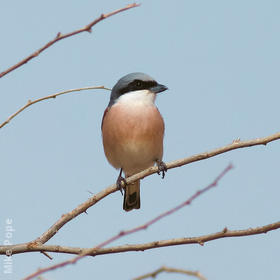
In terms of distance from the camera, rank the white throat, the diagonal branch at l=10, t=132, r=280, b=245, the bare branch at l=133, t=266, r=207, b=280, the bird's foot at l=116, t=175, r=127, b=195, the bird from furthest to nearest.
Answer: the white throat, the bird, the bird's foot at l=116, t=175, r=127, b=195, the diagonal branch at l=10, t=132, r=280, b=245, the bare branch at l=133, t=266, r=207, b=280

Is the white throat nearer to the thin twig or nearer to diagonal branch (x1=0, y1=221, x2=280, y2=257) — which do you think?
diagonal branch (x1=0, y1=221, x2=280, y2=257)

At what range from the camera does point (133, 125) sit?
5.41 meters

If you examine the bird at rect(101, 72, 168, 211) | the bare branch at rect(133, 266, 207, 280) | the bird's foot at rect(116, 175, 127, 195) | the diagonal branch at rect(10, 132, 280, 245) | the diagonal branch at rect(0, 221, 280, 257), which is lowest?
the bare branch at rect(133, 266, 207, 280)

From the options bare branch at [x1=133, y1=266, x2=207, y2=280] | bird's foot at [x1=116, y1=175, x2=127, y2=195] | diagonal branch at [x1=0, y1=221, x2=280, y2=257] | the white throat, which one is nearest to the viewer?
bare branch at [x1=133, y1=266, x2=207, y2=280]

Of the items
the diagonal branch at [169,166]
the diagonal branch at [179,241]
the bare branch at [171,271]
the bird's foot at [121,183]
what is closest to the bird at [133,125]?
the bird's foot at [121,183]

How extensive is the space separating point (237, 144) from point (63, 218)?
122cm

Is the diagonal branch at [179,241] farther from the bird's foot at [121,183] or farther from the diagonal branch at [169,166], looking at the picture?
the bird's foot at [121,183]

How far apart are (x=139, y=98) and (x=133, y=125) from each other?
14.7 inches

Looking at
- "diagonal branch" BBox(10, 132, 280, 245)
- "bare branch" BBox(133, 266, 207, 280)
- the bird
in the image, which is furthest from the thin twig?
the bird

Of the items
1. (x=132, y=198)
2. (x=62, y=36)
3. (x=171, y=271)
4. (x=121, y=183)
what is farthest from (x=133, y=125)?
(x=171, y=271)

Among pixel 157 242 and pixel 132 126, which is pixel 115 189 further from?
pixel 132 126

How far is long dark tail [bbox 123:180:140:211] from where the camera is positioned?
6.37 metres

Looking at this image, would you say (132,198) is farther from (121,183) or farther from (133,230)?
(133,230)

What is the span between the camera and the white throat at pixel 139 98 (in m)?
5.58
